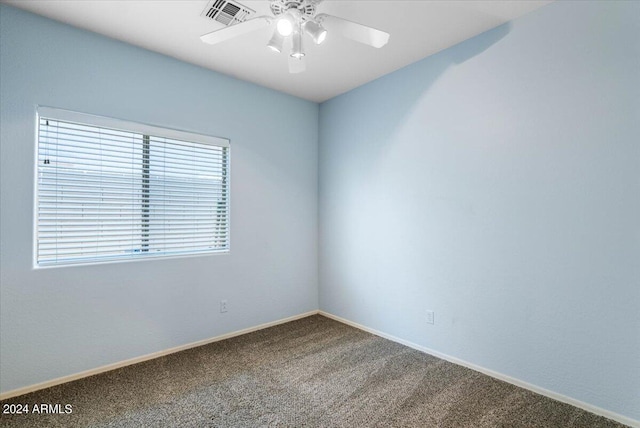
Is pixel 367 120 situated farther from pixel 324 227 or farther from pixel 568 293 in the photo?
pixel 568 293

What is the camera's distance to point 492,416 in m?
1.90

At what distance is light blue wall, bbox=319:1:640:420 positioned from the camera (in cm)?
187

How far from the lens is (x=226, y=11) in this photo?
7.06 feet

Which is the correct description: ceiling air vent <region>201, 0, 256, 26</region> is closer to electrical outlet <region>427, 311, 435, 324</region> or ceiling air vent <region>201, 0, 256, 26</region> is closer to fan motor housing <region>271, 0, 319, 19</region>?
fan motor housing <region>271, 0, 319, 19</region>

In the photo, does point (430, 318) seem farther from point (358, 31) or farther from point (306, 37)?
point (306, 37)

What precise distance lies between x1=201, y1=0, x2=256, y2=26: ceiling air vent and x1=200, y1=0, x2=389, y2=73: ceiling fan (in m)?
0.31

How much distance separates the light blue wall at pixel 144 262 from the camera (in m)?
2.12

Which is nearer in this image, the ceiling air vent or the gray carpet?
the gray carpet

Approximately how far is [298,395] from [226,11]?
108 inches

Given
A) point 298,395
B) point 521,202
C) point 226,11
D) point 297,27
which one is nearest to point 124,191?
point 226,11

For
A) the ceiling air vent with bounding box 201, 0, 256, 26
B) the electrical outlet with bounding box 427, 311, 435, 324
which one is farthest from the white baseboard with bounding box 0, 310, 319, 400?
the ceiling air vent with bounding box 201, 0, 256, 26

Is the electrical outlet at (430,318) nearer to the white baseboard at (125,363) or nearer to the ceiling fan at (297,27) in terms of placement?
the white baseboard at (125,363)

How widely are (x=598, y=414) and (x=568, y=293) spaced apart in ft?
2.40

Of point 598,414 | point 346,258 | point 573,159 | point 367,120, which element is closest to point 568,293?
point 598,414
